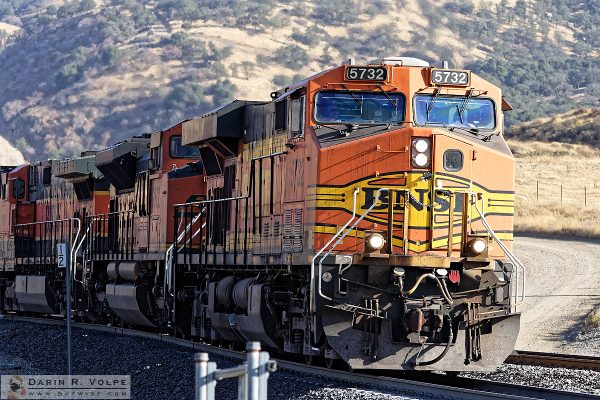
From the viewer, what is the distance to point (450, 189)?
15.9 meters

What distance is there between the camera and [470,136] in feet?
53.6

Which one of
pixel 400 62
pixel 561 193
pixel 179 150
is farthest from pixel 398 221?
pixel 561 193

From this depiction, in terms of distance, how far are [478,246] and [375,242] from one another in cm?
141

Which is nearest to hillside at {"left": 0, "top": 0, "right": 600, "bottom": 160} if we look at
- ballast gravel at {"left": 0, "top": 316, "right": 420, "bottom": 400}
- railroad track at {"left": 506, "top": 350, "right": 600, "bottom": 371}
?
ballast gravel at {"left": 0, "top": 316, "right": 420, "bottom": 400}

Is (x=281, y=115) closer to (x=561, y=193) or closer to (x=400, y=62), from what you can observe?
(x=400, y=62)

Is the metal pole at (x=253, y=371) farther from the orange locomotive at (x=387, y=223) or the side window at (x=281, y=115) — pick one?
the side window at (x=281, y=115)

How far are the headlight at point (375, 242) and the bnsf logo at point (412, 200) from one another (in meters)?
0.48

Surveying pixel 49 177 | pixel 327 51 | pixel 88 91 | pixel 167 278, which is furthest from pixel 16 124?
pixel 167 278

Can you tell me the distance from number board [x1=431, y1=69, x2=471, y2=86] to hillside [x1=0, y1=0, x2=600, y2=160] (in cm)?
12314

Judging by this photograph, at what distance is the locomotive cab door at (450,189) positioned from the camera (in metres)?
15.8

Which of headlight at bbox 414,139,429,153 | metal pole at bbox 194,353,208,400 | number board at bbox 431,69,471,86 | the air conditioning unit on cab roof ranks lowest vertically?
metal pole at bbox 194,353,208,400

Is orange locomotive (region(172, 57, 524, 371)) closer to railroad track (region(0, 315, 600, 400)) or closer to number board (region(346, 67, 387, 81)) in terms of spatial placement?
number board (region(346, 67, 387, 81))

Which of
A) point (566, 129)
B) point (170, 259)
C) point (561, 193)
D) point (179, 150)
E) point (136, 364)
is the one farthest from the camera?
point (566, 129)

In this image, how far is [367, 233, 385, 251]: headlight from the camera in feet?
50.6
